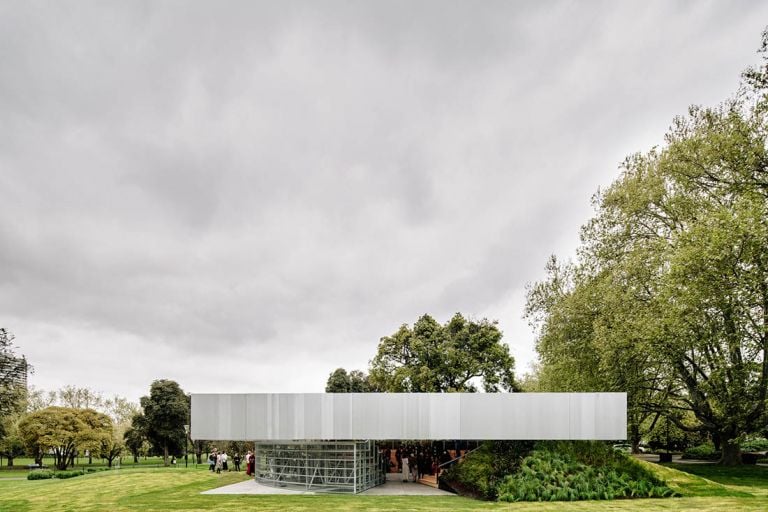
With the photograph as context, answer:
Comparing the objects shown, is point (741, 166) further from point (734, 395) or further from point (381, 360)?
point (381, 360)

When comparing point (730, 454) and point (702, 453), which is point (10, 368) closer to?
point (730, 454)

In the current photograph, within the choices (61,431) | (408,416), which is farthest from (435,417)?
(61,431)

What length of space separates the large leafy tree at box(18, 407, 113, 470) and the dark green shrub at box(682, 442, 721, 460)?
1805 inches

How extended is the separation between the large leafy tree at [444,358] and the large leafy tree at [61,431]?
2288cm

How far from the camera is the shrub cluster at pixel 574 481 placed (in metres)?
18.5

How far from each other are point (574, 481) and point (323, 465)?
985 centimetres

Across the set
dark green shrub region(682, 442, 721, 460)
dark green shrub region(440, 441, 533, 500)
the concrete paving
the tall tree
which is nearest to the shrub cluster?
dark green shrub region(440, 441, 533, 500)

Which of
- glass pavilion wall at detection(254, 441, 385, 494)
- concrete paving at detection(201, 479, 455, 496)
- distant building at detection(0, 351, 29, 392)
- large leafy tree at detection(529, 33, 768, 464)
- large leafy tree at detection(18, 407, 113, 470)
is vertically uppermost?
large leafy tree at detection(529, 33, 768, 464)

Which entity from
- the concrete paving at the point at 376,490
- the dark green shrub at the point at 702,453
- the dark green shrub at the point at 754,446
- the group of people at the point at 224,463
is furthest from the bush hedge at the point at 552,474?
the dark green shrub at the point at 754,446

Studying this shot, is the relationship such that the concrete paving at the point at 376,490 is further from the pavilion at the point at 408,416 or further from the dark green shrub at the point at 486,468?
the pavilion at the point at 408,416

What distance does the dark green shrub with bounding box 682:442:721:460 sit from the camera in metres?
36.7

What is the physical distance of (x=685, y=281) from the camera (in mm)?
21047

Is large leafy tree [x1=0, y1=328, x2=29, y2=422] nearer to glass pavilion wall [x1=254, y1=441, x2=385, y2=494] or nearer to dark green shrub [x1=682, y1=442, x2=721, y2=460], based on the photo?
glass pavilion wall [x1=254, y1=441, x2=385, y2=494]

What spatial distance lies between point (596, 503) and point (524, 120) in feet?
58.8
